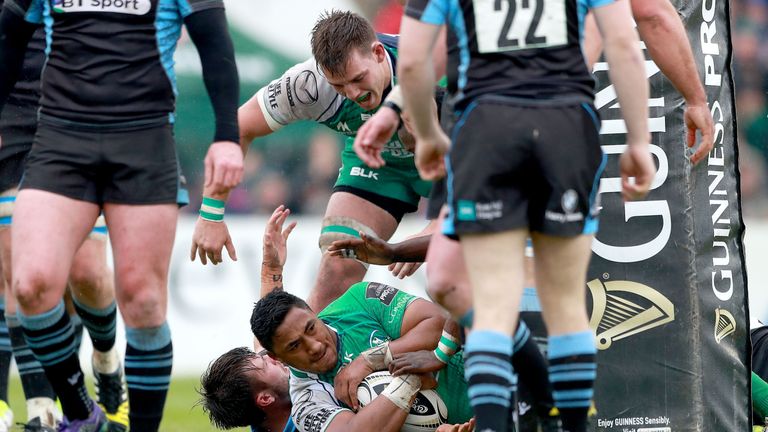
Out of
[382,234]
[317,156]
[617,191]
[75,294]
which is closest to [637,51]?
[617,191]

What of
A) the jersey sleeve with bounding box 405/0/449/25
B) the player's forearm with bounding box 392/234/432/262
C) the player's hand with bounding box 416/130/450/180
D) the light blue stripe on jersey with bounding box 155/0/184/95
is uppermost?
the jersey sleeve with bounding box 405/0/449/25

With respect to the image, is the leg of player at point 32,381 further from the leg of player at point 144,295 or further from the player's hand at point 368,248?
the player's hand at point 368,248

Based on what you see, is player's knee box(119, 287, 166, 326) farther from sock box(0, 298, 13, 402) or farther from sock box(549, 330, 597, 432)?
sock box(0, 298, 13, 402)

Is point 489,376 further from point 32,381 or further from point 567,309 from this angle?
point 32,381

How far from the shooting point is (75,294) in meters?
5.67

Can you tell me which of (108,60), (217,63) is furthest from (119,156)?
(217,63)

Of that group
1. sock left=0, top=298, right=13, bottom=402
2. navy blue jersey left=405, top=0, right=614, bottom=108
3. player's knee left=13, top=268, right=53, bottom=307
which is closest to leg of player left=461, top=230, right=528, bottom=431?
navy blue jersey left=405, top=0, right=614, bottom=108

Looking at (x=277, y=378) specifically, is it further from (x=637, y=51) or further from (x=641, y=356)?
(x=637, y=51)

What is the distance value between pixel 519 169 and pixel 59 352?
215 cm

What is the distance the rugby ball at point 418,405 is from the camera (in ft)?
16.3

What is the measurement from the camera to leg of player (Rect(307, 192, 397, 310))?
602cm

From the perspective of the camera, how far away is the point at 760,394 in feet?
18.4

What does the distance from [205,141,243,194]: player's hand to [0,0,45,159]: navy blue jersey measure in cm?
199

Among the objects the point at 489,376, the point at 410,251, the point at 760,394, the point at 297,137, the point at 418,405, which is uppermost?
the point at 489,376
